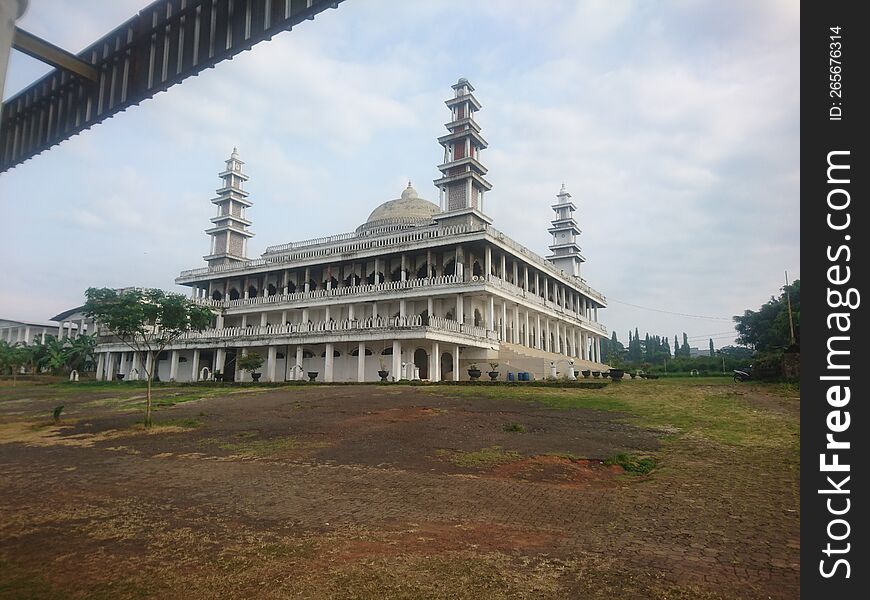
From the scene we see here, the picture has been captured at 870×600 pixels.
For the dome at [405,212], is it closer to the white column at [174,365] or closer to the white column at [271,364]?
the white column at [271,364]

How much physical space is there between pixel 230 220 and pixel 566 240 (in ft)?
138

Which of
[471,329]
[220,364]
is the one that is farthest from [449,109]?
[220,364]

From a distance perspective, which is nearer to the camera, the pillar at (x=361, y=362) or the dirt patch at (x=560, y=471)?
the dirt patch at (x=560, y=471)

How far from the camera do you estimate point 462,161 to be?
48.0 m

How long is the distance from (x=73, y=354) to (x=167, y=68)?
5699 cm

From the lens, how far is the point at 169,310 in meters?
20.5

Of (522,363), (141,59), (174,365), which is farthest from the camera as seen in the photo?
(174,365)

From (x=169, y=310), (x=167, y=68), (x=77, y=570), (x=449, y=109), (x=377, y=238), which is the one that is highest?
(x=449, y=109)

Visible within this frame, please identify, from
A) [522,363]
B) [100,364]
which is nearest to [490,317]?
[522,363]

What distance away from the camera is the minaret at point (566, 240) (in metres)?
70.4

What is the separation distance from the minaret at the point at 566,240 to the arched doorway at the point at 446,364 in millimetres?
35365

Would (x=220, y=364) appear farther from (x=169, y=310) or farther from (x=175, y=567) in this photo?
(x=175, y=567)

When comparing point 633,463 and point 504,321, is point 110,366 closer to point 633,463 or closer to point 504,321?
point 504,321

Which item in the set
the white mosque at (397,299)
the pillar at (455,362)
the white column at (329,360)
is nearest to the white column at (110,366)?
the white mosque at (397,299)
